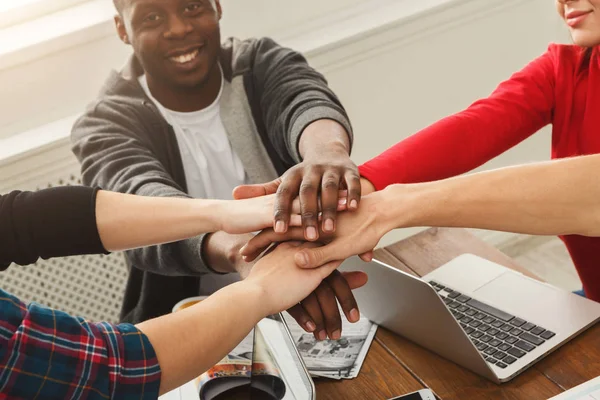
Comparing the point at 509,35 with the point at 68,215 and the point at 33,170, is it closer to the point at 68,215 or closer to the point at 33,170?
the point at 33,170

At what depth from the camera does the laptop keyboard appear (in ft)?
3.43

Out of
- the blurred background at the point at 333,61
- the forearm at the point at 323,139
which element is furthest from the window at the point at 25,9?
the forearm at the point at 323,139

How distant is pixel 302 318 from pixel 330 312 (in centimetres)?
5

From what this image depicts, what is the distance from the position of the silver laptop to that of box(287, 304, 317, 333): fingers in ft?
0.40

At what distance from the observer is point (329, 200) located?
1151 mm

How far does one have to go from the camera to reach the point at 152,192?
4.44ft

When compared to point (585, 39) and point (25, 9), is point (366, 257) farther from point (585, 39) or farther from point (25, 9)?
point (25, 9)

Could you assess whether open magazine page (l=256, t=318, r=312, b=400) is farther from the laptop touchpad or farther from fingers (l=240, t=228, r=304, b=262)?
the laptop touchpad

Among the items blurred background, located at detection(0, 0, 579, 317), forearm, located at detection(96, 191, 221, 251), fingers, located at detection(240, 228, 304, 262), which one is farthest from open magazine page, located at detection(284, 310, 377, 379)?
blurred background, located at detection(0, 0, 579, 317)

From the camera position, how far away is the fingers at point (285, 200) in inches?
44.9

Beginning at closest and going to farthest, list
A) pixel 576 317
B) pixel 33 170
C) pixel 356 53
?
pixel 576 317 → pixel 33 170 → pixel 356 53

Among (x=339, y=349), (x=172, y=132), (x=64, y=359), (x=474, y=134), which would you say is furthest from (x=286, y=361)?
(x=172, y=132)

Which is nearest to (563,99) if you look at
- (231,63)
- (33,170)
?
(231,63)

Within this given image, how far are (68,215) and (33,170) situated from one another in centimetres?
89
